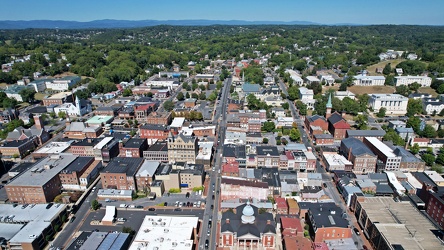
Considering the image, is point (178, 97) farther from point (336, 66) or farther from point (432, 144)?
point (336, 66)

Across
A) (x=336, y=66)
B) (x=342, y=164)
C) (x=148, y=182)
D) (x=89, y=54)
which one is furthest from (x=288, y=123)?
(x=89, y=54)

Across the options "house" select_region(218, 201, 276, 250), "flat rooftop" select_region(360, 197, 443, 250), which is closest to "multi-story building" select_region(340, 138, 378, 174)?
"flat rooftop" select_region(360, 197, 443, 250)

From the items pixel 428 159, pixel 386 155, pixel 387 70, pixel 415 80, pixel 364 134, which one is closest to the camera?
pixel 386 155

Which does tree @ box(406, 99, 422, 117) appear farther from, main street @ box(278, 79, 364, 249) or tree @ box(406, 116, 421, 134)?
main street @ box(278, 79, 364, 249)

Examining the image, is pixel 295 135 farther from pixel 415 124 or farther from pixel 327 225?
pixel 327 225

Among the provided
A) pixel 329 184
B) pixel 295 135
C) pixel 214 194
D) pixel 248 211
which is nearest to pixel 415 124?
pixel 295 135

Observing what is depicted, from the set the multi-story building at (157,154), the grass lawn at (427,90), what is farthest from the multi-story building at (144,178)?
the grass lawn at (427,90)
